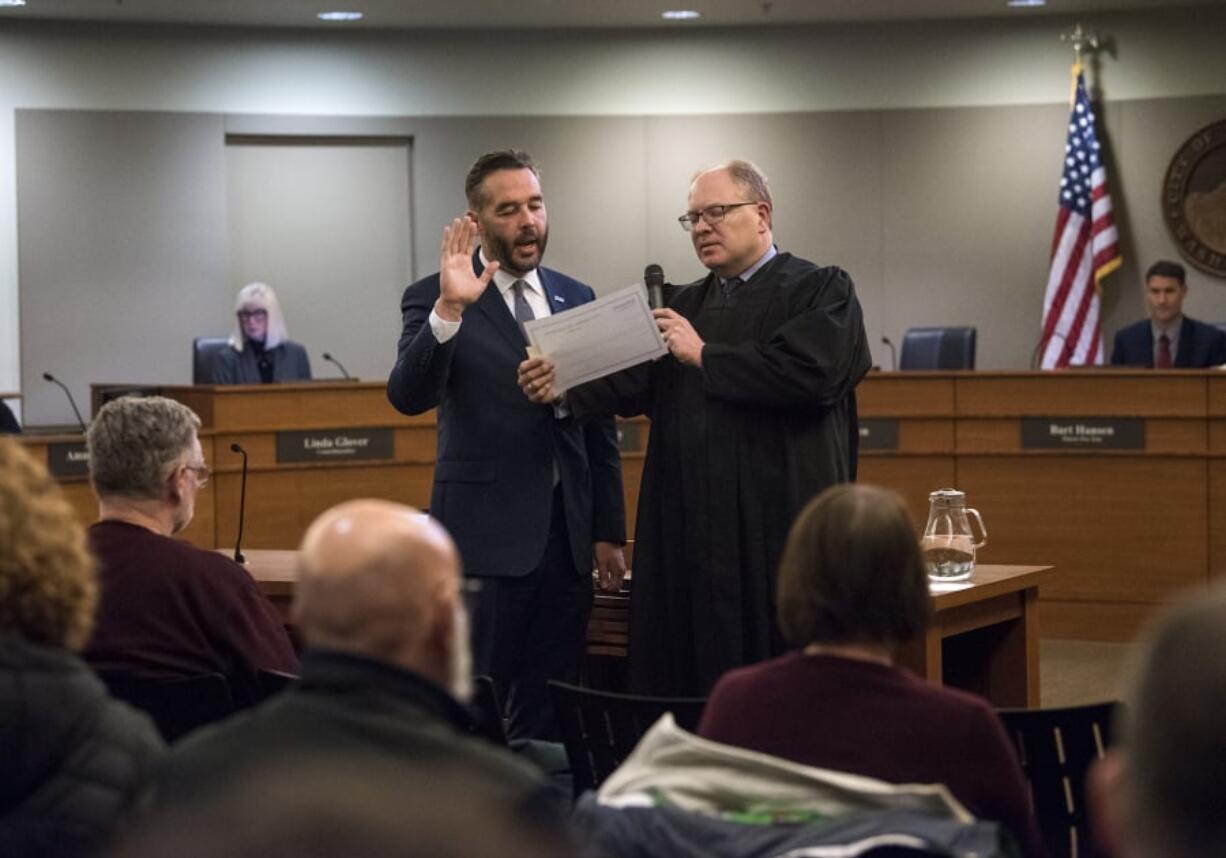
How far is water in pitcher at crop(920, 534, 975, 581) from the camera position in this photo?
4238 mm

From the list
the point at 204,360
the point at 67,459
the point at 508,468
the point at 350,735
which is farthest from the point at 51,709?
the point at 204,360

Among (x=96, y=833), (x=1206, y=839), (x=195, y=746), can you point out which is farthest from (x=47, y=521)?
(x=1206, y=839)

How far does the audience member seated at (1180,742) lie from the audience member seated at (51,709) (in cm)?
124

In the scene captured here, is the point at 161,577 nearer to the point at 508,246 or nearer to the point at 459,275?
the point at 459,275

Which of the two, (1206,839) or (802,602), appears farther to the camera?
(802,602)

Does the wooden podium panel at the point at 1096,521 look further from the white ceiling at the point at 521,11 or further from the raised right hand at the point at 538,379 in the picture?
the raised right hand at the point at 538,379

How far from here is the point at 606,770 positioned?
8.86ft

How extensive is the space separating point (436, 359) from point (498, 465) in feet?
0.97

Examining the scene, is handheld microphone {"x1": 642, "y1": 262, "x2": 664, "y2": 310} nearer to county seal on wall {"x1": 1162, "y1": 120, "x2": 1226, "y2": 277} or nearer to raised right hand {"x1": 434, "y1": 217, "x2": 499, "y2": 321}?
raised right hand {"x1": 434, "y1": 217, "x2": 499, "y2": 321}

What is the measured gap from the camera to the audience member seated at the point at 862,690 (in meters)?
2.13

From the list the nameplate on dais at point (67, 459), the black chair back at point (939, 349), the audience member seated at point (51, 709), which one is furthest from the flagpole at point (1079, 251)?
the audience member seated at point (51, 709)

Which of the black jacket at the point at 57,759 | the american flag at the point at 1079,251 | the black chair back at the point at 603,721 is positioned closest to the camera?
the black jacket at the point at 57,759

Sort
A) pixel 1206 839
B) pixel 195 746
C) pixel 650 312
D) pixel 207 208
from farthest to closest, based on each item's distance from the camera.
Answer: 1. pixel 207 208
2. pixel 650 312
3. pixel 195 746
4. pixel 1206 839

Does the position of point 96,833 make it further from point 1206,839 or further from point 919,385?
point 919,385
